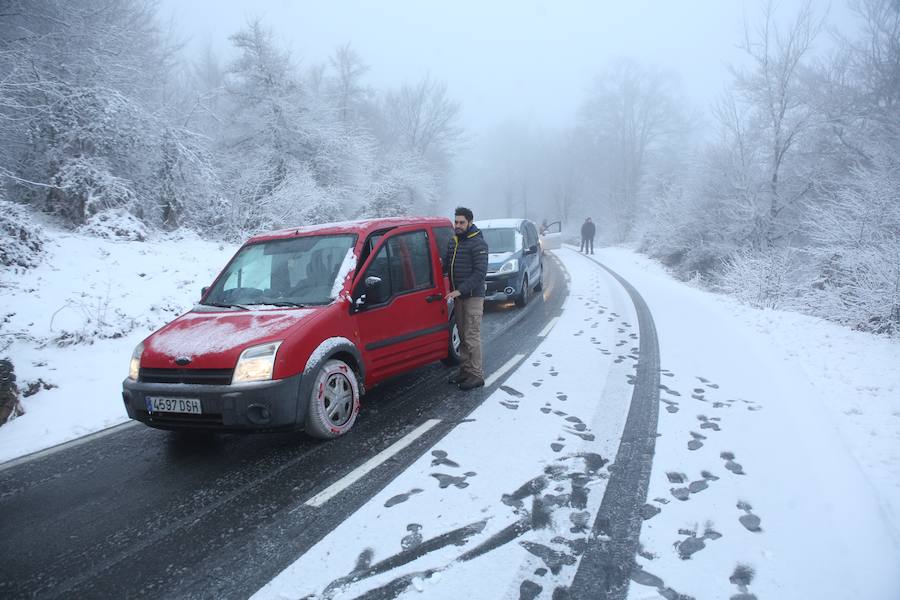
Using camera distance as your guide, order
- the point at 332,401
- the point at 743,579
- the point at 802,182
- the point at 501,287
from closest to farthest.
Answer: the point at 743,579
the point at 332,401
the point at 501,287
the point at 802,182

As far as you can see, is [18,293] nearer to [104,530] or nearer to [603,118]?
[104,530]

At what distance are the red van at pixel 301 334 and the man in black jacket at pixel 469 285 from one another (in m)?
0.34

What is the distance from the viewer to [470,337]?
5.13 m

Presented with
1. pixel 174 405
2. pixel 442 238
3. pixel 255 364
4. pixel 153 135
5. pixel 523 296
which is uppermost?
pixel 153 135

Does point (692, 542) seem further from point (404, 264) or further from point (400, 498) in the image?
point (404, 264)

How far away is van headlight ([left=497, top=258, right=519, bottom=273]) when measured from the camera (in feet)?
31.3

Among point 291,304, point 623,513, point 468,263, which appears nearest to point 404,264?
point 468,263

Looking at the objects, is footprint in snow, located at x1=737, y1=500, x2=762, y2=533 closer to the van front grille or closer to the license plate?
the van front grille

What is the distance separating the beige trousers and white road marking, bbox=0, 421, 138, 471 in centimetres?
341

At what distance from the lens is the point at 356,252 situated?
4461mm

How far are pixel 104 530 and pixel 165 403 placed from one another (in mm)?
904

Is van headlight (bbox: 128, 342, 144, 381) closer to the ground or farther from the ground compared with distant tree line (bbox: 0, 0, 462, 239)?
closer to the ground

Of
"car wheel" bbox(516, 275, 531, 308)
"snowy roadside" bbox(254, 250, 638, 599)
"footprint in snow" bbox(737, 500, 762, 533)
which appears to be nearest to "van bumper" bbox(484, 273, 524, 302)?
"car wheel" bbox(516, 275, 531, 308)

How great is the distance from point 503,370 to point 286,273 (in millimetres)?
2805
